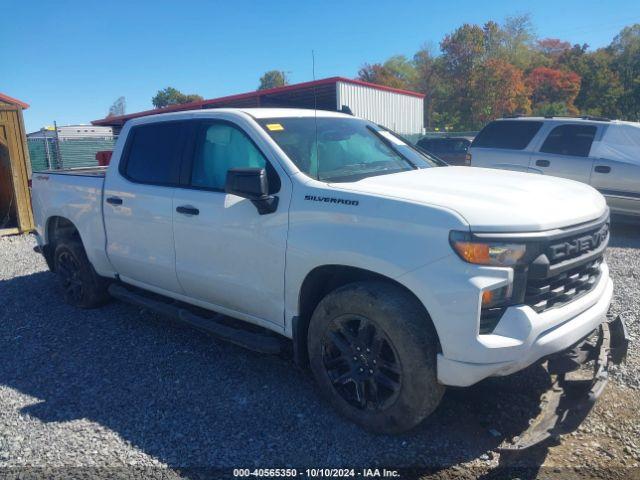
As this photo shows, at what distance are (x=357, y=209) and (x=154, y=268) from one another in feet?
7.12

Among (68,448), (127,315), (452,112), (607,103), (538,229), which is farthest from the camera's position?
(452,112)

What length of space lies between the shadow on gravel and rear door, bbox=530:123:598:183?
5888 millimetres

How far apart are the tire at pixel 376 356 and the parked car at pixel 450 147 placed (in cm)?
1579

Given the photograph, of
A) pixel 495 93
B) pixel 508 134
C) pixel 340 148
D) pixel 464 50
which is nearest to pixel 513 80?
pixel 495 93

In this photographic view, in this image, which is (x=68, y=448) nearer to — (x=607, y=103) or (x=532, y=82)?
(x=607, y=103)

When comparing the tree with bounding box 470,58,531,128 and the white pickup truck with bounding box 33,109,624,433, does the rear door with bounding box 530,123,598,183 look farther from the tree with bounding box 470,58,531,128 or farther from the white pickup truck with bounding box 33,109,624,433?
the tree with bounding box 470,58,531,128

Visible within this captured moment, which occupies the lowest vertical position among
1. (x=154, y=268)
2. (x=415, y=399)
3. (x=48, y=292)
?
(x=48, y=292)

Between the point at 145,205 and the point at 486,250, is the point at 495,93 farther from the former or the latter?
the point at 486,250

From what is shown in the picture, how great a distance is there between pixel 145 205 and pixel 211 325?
3.88 feet

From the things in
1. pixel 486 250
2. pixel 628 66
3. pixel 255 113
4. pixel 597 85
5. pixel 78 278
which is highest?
pixel 628 66

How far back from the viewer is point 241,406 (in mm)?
3521

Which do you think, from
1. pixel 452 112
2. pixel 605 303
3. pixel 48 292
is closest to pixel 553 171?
pixel 605 303

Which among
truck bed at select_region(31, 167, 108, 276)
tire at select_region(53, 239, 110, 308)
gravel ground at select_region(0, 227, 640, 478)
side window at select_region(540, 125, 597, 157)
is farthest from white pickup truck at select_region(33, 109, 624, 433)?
side window at select_region(540, 125, 597, 157)

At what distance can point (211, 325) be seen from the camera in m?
3.92
